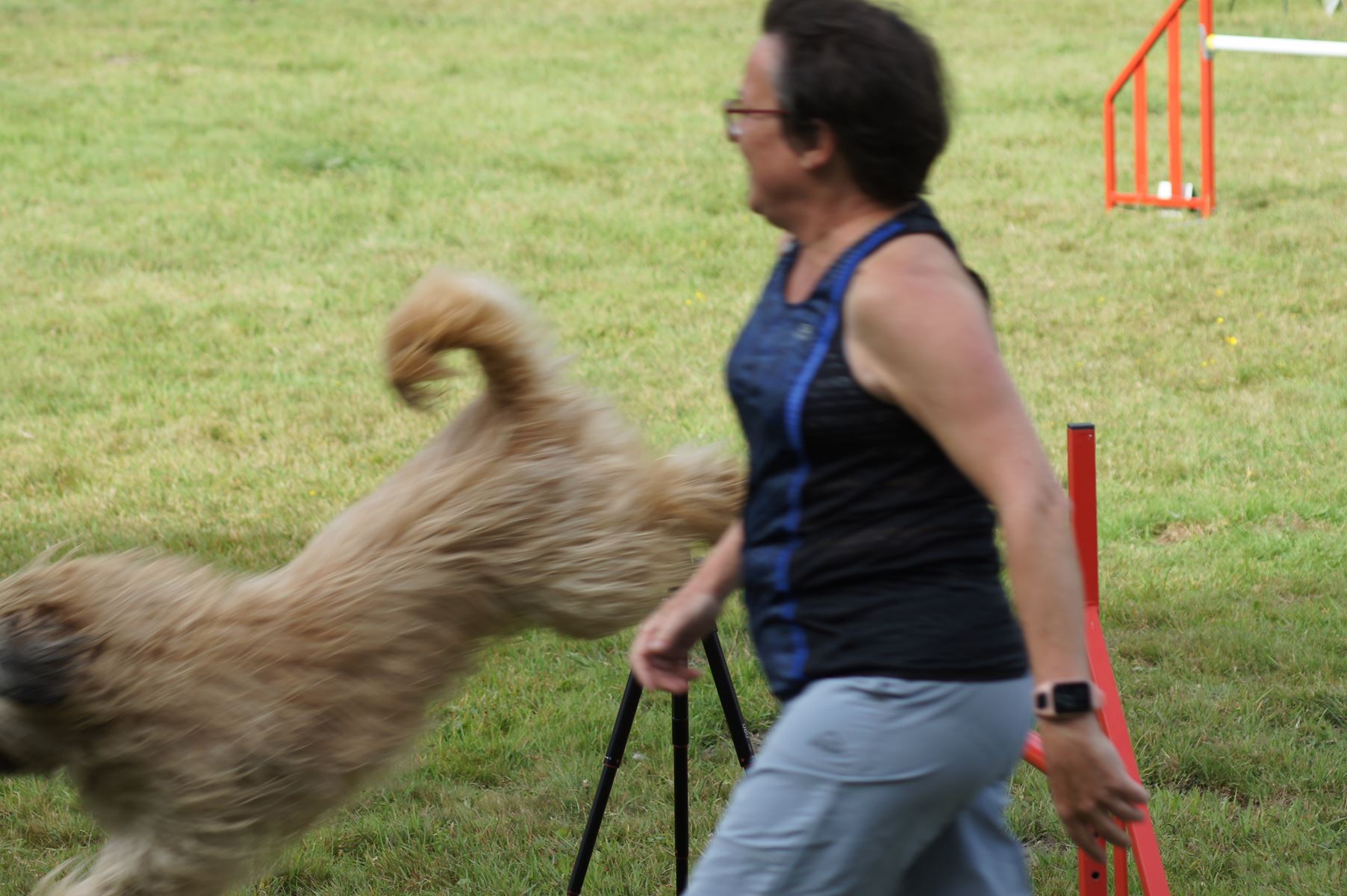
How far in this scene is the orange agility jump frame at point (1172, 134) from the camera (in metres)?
10.9

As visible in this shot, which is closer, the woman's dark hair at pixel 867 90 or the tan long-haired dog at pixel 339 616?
the woman's dark hair at pixel 867 90

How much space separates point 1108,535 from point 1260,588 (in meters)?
0.68

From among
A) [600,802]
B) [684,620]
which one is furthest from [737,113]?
[600,802]

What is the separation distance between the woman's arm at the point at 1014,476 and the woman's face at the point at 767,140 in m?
0.25

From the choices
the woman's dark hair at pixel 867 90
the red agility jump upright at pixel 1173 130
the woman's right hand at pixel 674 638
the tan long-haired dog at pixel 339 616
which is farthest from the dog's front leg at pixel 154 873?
the red agility jump upright at pixel 1173 130

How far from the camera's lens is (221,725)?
2.40 meters

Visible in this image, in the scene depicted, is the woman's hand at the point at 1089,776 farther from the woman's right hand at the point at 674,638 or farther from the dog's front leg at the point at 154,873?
the dog's front leg at the point at 154,873

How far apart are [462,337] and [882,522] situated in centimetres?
114

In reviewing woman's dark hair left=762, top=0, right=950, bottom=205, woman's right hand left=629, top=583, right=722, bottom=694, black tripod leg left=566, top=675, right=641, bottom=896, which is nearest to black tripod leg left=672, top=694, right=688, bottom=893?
black tripod leg left=566, top=675, right=641, bottom=896

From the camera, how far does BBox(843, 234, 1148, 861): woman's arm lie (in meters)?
1.73

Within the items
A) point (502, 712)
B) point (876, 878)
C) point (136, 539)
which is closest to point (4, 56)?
point (136, 539)

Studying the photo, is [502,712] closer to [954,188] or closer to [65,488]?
[65,488]

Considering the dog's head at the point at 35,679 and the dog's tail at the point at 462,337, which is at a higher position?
the dog's tail at the point at 462,337

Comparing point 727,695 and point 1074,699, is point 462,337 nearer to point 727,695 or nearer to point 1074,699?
point 727,695
